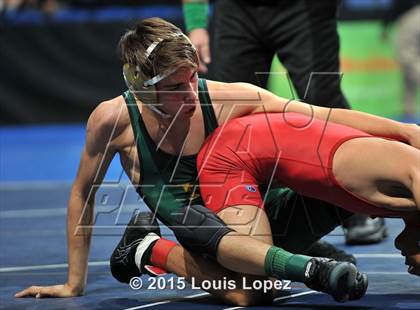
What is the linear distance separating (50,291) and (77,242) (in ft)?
0.60

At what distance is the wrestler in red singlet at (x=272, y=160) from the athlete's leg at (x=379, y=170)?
4cm

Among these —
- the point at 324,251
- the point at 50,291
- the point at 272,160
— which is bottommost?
the point at 324,251

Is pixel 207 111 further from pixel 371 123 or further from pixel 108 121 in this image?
pixel 371 123

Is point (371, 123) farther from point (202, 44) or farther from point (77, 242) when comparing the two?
point (202, 44)

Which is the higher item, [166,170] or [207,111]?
[207,111]

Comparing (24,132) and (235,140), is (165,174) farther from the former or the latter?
(24,132)

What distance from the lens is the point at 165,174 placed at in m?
Answer: 3.31

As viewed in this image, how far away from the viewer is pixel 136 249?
10.9ft

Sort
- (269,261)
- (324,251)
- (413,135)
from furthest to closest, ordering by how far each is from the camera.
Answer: (324,251)
(413,135)
(269,261)

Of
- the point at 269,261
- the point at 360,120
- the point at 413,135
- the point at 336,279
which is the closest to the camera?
the point at 336,279

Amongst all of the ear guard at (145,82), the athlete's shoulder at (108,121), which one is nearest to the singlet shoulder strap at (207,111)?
the ear guard at (145,82)

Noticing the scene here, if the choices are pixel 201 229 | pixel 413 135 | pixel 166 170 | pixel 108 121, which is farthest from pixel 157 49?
pixel 413 135

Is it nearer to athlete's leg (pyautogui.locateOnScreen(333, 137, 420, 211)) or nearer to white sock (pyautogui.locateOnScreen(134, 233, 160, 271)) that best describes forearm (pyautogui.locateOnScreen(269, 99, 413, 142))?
athlete's leg (pyautogui.locateOnScreen(333, 137, 420, 211))

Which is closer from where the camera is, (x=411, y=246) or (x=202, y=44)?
(x=411, y=246)
